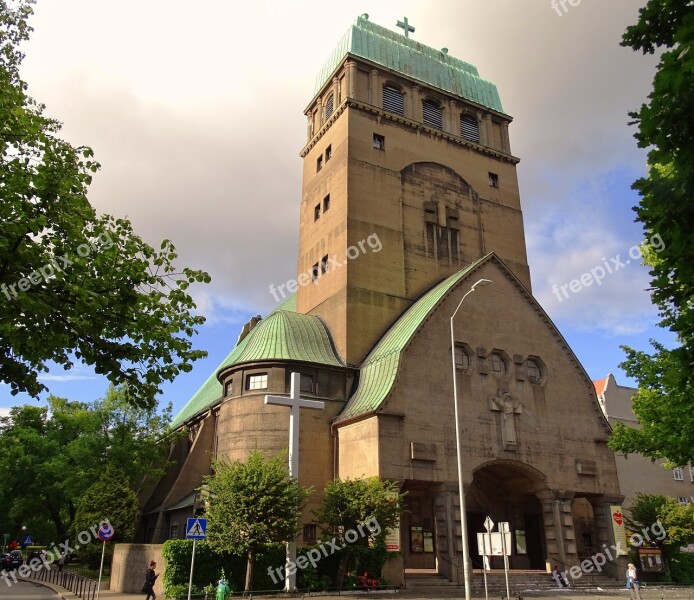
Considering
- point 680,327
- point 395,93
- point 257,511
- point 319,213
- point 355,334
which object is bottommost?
point 257,511

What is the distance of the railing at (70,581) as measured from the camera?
27.5 meters

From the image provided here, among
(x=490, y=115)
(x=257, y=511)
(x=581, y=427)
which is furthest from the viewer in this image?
(x=490, y=115)

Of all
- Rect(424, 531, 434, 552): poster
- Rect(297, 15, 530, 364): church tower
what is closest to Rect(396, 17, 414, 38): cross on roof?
Rect(297, 15, 530, 364): church tower

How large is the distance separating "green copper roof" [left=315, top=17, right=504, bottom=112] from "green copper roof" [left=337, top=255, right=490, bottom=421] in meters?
19.0

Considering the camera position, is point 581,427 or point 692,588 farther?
point 581,427

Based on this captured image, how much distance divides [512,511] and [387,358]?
42.3ft

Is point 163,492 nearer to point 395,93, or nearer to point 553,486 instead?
point 553,486

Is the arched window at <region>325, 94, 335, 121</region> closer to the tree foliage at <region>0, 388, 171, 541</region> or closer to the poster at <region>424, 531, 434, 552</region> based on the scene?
the tree foliage at <region>0, 388, 171, 541</region>

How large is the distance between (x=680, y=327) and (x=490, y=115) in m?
44.0

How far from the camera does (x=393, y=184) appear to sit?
44.0 metres

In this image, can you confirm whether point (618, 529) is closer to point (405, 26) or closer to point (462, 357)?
point (462, 357)

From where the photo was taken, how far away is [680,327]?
10.9 metres

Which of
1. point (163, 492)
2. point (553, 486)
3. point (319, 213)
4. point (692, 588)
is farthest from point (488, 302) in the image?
point (163, 492)

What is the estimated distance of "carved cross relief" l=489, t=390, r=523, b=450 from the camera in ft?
115
